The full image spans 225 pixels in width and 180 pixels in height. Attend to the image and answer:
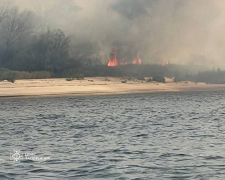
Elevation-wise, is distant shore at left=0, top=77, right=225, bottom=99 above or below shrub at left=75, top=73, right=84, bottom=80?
below

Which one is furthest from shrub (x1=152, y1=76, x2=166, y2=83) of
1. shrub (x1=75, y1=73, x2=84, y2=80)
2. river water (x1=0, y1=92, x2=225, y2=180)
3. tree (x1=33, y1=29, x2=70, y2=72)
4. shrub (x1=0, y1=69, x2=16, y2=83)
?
river water (x1=0, y1=92, x2=225, y2=180)

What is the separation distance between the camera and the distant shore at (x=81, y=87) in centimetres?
6956

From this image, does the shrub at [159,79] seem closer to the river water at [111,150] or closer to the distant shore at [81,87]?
the distant shore at [81,87]

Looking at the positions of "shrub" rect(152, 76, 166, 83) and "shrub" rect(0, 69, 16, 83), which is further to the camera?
"shrub" rect(152, 76, 166, 83)

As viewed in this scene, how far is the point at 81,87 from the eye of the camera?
7788 cm

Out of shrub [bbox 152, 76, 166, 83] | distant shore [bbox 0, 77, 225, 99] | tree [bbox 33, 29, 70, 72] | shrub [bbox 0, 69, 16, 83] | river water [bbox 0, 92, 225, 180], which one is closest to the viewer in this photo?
river water [bbox 0, 92, 225, 180]

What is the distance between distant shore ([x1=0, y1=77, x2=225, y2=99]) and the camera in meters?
69.6

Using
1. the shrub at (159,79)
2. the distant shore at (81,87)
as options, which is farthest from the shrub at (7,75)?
the shrub at (159,79)

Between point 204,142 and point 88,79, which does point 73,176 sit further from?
point 88,79

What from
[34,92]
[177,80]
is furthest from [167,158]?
[177,80]

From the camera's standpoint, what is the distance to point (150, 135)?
29094 millimetres

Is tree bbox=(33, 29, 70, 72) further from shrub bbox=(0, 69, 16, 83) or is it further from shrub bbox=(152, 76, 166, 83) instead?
shrub bbox=(152, 76, 166, 83)

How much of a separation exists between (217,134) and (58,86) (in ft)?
159

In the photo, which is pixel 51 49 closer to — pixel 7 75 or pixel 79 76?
Result: pixel 79 76
